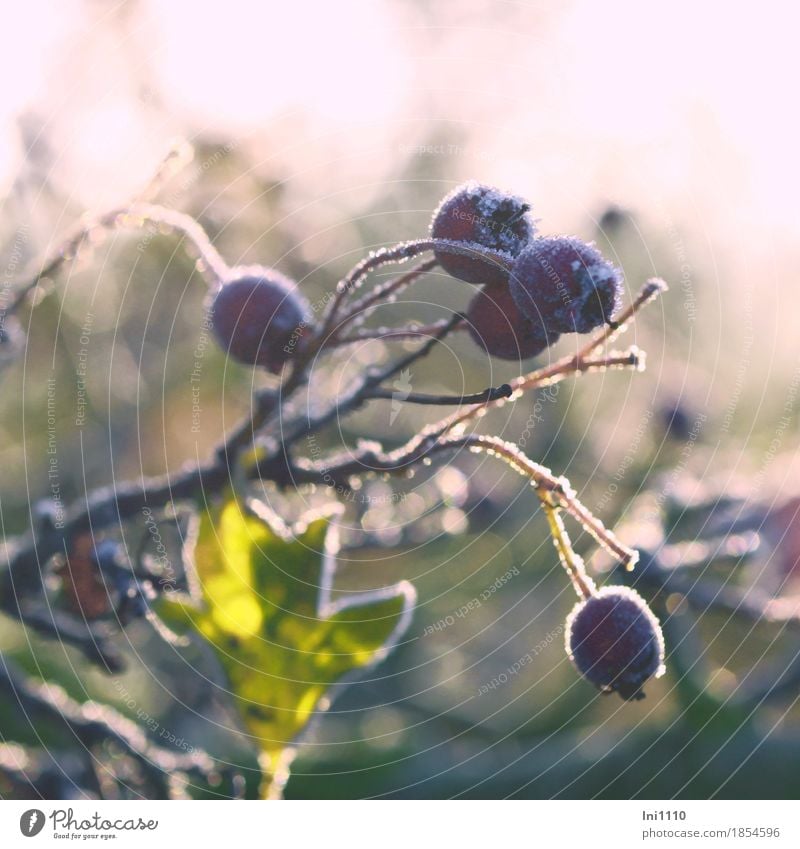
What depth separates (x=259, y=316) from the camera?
56cm

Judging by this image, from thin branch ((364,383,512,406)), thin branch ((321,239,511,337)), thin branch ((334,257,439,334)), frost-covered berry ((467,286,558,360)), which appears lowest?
thin branch ((364,383,512,406))

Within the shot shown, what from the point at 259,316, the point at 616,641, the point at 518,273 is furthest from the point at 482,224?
the point at 616,641

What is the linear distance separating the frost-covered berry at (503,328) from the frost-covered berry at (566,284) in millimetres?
16

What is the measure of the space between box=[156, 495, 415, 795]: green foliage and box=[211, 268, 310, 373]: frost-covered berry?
0.35ft

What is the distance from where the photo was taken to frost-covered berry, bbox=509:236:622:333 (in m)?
0.49

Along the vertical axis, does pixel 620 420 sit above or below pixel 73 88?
below

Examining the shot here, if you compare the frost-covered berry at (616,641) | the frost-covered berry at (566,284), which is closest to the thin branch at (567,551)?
the frost-covered berry at (616,641)

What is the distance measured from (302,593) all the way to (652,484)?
578mm

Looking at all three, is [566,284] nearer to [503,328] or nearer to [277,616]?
[503,328]

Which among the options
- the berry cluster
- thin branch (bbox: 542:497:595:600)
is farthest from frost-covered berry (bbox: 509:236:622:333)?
thin branch (bbox: 542:497:595:600)

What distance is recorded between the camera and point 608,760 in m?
1.01

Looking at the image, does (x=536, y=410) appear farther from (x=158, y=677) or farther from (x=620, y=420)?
(x=158, y=677)

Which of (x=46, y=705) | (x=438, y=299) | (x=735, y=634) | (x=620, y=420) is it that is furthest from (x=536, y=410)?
(x=46, y=705)

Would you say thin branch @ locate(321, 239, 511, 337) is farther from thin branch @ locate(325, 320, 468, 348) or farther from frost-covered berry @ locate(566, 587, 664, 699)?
frost-covered berry @ locate(566, 587, 664, 699)
